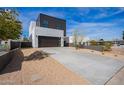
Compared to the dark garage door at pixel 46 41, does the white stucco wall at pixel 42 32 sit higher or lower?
higher

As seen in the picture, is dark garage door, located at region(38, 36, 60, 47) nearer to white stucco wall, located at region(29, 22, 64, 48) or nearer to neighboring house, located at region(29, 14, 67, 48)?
neighboring house, located at region(29, 14, 67, 48)

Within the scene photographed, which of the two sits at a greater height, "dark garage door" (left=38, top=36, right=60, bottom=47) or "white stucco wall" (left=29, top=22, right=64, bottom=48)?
"white stucco wall" (left=29, top=22, right=64, bottom=48)

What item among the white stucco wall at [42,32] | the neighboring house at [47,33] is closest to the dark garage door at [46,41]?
the neighboring house at [47,33]

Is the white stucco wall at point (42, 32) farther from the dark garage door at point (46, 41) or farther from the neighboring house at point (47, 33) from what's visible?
the dark garage door at point (46, 41)

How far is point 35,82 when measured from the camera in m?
4.71

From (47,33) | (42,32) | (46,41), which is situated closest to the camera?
(46,41)

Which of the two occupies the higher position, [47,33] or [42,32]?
[42,32]

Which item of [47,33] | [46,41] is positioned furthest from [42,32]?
[46,41]

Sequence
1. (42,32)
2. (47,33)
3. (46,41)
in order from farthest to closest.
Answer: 1. (47,33)
2. (42,32)
3. (46,41)

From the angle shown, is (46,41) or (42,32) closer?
(46,41)

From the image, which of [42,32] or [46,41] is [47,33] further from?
[46,41]

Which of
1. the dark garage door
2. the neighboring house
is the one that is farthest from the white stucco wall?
the dark garage door
